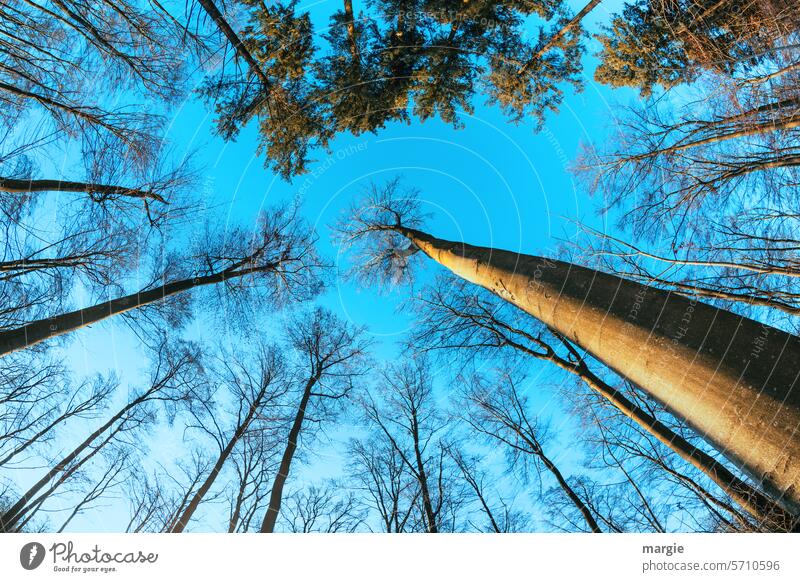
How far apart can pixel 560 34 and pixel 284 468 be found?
9.28 metres

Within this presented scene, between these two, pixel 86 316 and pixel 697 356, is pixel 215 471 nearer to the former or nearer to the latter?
pixel 86 316

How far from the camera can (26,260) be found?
5301mm

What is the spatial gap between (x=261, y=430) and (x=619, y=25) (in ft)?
32.9

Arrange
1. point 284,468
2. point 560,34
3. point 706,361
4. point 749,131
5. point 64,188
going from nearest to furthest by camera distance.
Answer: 1. point 706,361
2. point 749,131
3. point 64,188
4. point 560,34
5. point 284,468

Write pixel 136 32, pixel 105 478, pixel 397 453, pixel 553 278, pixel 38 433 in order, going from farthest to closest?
pixel 397 453, pixel 105 478, pixel 38 433, pixel 136 32, pixel 553 278

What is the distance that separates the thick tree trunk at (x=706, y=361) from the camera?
1.86 m

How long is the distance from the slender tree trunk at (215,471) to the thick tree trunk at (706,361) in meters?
7.03

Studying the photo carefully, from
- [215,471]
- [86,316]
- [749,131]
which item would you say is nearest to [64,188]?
[86,316]

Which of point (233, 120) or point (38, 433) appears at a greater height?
point (233, 120)

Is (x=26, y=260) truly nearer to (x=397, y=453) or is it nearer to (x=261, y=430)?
(x=261, y=430)

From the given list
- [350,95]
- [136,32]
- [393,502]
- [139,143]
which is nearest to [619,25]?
[350,95]

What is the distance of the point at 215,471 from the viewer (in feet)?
23.6

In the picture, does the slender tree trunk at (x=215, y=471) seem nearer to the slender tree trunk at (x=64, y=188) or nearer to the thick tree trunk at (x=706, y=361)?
the slender tree trunk at (x=64, y=188)

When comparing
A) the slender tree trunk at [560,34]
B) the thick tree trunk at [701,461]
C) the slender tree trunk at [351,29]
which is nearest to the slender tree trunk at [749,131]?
the slender tree trunk at [560,34]
